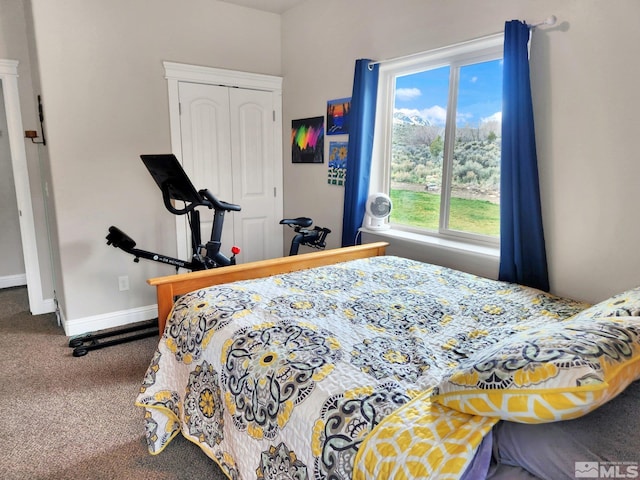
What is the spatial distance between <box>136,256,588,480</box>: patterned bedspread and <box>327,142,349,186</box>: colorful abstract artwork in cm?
126

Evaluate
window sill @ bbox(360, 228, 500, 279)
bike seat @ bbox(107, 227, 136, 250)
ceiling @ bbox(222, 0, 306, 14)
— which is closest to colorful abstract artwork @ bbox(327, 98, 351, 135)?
window sill @ bbox(360, 228, 500, 279)

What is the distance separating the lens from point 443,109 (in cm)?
293

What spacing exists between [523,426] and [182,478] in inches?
58.2

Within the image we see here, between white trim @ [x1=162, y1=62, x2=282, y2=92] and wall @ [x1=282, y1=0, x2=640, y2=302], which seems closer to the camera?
wall @ [x1=282, y1=0, x2=640, y2=302]

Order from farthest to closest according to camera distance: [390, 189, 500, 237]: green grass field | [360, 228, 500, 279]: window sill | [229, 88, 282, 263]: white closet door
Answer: [229, 88, 282, 263]: white closet door
[390, 189, 500, 237]: green grass field
[360, 228, 500, 279]: window sill

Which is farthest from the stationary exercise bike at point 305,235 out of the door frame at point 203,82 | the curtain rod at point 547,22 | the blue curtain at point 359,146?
the curtain rod at point 547,22

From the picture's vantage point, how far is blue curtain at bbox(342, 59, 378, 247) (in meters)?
3.10

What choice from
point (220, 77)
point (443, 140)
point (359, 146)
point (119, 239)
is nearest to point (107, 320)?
point (119, 239)

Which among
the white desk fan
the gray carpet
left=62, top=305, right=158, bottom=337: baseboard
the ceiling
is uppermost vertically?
the ceiling

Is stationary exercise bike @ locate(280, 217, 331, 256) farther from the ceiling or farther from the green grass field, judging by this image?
the ceiling

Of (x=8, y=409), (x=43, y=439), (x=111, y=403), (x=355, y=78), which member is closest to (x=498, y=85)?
(x=355, y=78)

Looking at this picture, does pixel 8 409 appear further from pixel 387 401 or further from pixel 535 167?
pixel 535 167

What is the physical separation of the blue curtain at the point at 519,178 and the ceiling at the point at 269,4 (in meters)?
2.17

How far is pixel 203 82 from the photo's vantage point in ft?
11.9
